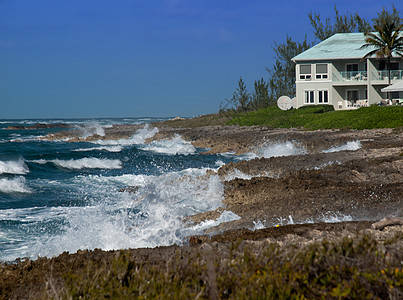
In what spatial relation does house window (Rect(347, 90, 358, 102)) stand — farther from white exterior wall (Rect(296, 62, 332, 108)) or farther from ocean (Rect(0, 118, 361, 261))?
ocean (Rect(0, 118, 361, 261))

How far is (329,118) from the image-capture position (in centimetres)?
3612

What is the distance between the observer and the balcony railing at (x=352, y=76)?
46594 mm

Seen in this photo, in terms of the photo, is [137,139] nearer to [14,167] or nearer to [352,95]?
[352,95]

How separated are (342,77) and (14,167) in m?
33.1

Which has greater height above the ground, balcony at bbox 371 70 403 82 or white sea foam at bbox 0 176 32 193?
balcony at bbox 371 70 403 82

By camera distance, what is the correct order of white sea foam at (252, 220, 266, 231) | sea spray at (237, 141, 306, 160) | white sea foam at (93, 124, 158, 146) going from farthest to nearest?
1. white sea foam at (93, 124, 158, 146)
2. sea spray at (237, 141, 306, 160)
3. white sea foam at (252, 220, 266, 231)

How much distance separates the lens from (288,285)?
419 cm

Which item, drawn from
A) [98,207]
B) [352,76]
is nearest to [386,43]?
[352,76]

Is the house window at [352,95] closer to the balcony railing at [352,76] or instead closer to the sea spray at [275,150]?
the balcony railing at [352,76]

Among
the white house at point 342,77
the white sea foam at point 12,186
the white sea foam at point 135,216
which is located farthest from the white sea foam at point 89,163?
A: the white house at point 342,77

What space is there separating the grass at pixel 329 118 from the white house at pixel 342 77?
9.85ft

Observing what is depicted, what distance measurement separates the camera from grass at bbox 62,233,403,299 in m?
4.18

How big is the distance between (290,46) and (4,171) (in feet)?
160

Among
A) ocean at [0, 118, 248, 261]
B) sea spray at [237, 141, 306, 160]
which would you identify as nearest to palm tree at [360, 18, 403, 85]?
sea spray at [237, 141, 306, 160]
